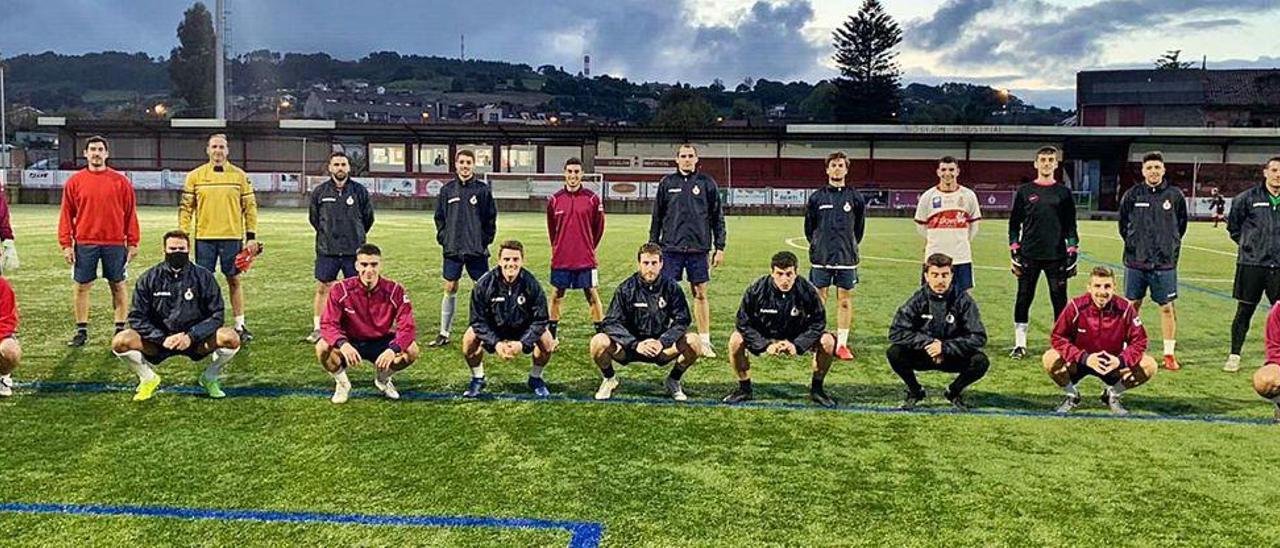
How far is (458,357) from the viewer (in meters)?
8.30

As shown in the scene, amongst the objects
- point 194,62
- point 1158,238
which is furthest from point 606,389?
point 194,62

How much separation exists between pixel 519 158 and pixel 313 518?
1868 inches

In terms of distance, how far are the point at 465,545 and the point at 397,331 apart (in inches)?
111

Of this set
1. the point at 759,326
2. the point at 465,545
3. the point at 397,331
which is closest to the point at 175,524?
the point at 465,545

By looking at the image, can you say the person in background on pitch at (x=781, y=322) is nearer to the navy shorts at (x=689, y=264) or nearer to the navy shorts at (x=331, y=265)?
the navy shorts at (x=689, y=264)

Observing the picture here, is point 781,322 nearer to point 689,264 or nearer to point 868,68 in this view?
point 689,264

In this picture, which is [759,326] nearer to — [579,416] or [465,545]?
[579,416]

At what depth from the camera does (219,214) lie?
8766 mm

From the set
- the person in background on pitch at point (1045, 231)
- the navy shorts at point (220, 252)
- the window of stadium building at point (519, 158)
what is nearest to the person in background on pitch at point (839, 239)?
the person in background on pitch at point (1045, 231)

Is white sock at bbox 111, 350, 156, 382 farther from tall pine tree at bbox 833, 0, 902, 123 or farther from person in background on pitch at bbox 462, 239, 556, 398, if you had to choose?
tall pine tree at bbox 833, 0, 902, 123

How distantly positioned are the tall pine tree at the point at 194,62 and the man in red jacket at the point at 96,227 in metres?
108

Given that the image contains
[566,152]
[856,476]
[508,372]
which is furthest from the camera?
[566,152]

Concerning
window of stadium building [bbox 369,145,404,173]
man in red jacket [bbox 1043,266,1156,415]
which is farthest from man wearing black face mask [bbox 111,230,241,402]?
window of stadium building [bbox 369,145,404,173]

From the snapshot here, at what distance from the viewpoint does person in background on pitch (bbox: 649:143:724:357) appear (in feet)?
28.2
